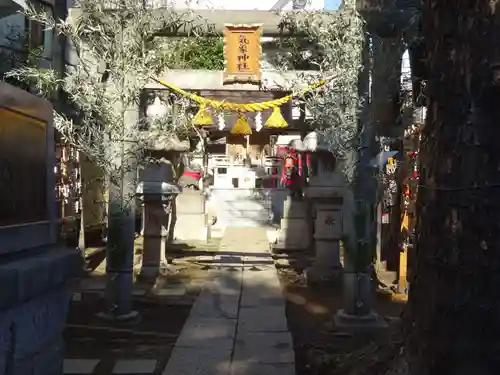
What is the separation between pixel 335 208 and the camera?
11.7m

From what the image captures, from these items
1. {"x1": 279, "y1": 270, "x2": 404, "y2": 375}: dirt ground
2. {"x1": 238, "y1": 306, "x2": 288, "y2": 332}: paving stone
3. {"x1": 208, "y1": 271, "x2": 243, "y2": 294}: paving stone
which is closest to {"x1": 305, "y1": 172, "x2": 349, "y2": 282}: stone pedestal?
{"x1": 279, "y1": 270, "x2": 404, "y2": 375}: dirt ground

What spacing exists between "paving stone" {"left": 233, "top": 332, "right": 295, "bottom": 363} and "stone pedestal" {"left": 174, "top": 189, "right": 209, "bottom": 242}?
10.9 metres

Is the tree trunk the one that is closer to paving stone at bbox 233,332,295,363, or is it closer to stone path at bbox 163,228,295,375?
stone path at bbox 163,228,295,375

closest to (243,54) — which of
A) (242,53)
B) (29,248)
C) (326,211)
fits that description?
(242,53)

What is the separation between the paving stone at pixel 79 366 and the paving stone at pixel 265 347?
1547 mm

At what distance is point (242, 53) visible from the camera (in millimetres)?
8914

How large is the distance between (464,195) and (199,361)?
12.6 feet

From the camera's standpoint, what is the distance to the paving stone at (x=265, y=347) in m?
6.31

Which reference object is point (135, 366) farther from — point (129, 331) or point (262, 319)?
point (262, 319)

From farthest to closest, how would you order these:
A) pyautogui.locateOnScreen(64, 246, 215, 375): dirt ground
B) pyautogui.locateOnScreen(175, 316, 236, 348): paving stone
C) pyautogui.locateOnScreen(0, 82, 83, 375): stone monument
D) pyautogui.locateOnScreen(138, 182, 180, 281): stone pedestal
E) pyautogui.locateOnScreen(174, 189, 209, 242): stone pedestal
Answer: pyautogui.locateOnScreen(174, 189, 209, 242): stone pedestal < pyautogui.locateOnScreen(138, 182, 180, 281): stone pedestal < pyautogui.locateOnScreen(175, 316, 236, 348): paving stone < pyautogui.locateOnScreen(64, 246, 215, 375): dirt ground < pyautogui.locateOnScreen(0, 82, 83, 375): stone monument

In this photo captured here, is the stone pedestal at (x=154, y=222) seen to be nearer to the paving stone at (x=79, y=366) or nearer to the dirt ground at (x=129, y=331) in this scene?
the dirt ground at (x=129, y=331)

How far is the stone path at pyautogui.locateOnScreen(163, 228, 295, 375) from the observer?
5.98 metres

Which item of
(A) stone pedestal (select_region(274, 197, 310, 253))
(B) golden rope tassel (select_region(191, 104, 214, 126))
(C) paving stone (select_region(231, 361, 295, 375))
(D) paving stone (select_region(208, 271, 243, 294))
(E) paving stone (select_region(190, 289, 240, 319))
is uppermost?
(B) golden rope tassel (select_region(191, 104, 214, 126))

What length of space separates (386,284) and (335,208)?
5.95ft
